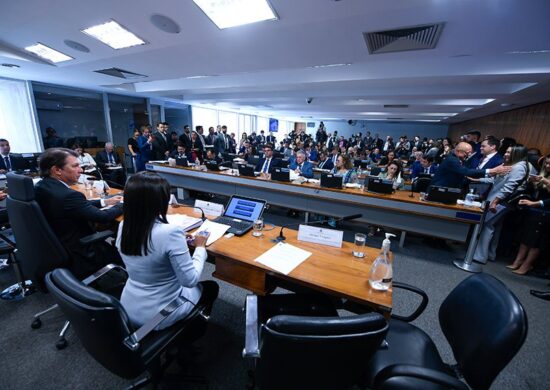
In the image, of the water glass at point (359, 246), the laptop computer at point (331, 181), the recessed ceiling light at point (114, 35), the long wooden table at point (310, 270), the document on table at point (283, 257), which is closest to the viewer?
the long wooden table at point (310, 270)

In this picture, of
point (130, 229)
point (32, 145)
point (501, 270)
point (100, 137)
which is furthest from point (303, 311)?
point (100, 137)

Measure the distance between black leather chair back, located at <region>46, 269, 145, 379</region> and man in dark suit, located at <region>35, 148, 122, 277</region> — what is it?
0.88 m

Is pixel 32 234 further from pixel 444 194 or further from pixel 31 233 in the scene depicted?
pixel 444 194

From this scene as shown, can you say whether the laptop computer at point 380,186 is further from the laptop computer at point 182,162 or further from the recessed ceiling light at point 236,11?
the laptop computer at point 182,162

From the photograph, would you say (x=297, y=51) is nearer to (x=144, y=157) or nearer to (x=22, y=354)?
(x=22, y=354)

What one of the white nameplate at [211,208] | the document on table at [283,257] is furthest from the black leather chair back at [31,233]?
the document on table at [283,257]

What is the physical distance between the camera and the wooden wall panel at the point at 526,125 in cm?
501

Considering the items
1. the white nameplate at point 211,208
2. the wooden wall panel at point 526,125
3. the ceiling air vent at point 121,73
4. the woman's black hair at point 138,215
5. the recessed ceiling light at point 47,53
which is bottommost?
the white nameplate at point 211,208

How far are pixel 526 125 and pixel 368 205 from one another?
19.3ft

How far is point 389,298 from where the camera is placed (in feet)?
3.78

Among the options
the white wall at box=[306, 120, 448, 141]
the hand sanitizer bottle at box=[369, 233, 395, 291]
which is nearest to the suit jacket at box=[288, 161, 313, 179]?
the hand sanitizer bottle at box=[369, 233, 395, 291]

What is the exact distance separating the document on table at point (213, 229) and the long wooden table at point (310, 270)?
43mm

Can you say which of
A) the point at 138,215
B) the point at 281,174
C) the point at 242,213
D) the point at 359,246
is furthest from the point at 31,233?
the point at 281,174

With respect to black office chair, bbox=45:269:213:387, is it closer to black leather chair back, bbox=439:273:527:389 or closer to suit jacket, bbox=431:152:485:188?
black leather chair back, bbox=439:273:527:389
